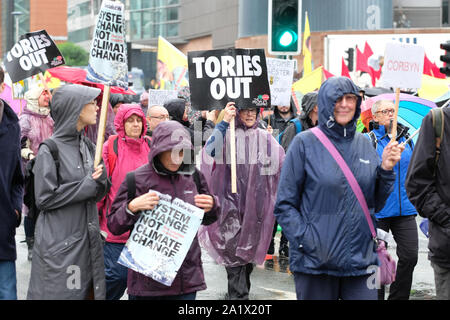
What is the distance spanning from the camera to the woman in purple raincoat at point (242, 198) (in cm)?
766

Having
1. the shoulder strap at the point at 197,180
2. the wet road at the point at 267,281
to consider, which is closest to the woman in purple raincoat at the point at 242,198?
the wet road at the point at 267,281

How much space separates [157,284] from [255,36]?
1594 inches

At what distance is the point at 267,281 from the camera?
876cm

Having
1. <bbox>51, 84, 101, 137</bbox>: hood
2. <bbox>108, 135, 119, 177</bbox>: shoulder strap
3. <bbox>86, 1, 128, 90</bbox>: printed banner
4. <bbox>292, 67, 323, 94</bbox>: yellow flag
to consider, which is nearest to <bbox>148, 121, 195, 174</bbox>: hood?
<bbox>51, 84, 101, 137</bbox>: hood

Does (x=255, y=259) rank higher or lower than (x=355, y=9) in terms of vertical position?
lower

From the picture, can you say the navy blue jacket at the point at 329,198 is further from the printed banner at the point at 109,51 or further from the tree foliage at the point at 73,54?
the tree foliage at the point at 73,54

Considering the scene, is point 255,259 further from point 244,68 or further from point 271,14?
point 271,14

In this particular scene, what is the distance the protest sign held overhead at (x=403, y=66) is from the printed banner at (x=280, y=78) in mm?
4677

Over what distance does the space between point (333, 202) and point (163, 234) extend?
3.30ft

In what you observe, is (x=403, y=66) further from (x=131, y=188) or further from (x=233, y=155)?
(x=131, y=188)

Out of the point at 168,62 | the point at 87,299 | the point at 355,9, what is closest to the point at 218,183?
the point at 87,299

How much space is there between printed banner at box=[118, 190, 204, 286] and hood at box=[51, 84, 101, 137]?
2.80 ft

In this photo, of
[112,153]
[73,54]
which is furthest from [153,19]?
[112,153]

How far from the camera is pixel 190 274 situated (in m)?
5.02
